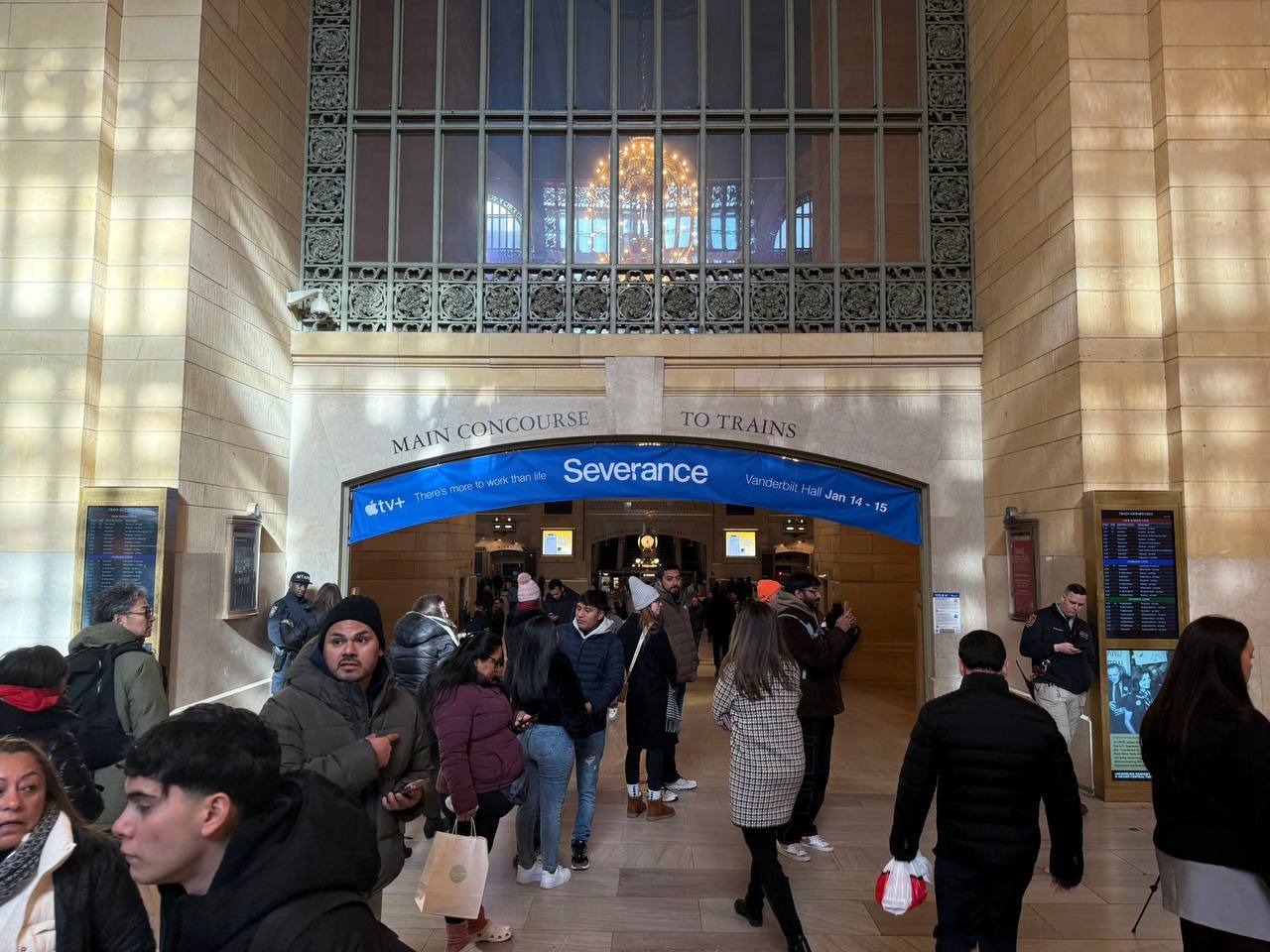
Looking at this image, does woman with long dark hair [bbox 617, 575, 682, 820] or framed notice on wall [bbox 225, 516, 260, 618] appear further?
framed notice on wall [bbox 225, 516, 260, 618]

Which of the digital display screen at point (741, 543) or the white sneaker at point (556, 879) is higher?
the digital display screen at point (741, 543)

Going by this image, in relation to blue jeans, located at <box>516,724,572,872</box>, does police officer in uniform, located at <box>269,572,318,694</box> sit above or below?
above

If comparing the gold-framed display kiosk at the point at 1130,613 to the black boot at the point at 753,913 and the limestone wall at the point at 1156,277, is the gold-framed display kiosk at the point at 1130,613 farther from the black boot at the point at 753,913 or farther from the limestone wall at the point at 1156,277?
the black boot at the point at 753,913

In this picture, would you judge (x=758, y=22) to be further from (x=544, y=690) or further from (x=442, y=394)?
(x=544, y=690)

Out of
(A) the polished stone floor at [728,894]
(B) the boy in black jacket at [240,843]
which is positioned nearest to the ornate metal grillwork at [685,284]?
(A) the polished stone floor at [728,894]

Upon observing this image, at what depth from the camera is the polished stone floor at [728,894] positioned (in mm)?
4410

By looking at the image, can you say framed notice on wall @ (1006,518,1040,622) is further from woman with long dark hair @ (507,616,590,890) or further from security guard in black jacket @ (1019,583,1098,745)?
woman with long dark hair @ (507,616,590,890)

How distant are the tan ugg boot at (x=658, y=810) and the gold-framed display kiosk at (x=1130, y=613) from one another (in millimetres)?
3448

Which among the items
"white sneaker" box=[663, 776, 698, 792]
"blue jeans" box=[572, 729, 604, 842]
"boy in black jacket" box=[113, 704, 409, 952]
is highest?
"boy in black jacket" box=[113, 704, 409, 952]

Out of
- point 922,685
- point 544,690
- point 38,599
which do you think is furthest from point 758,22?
Result: point 38,599

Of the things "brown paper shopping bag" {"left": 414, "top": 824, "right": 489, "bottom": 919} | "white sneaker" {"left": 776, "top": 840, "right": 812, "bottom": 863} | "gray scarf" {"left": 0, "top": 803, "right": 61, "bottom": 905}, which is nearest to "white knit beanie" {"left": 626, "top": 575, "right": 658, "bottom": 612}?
"white sneaker" {"left": 776, "top": 840, "right": 812, "bottom": 863}

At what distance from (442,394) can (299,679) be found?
6700 mm

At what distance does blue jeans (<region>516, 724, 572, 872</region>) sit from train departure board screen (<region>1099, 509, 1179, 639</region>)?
4585 mm

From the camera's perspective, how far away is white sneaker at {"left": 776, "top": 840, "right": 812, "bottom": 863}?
5578 mm
